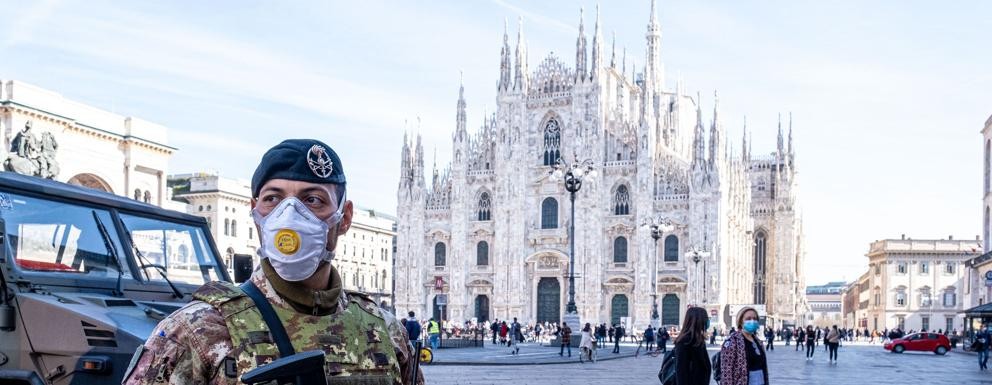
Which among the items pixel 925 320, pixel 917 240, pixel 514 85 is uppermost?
pixel 514 85

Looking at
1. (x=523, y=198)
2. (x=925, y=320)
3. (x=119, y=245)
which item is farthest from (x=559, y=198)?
(x=119, y=245)

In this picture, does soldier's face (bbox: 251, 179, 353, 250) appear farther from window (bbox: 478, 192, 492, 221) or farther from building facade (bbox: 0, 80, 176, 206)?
window (bbox: 478, 192, 492, 221)

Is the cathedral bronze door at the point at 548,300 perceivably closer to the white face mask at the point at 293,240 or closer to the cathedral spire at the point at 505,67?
the cathedral spire at the point at 505,67

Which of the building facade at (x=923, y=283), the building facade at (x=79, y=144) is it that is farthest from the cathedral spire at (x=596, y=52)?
the building facade at (x=923, y=283)

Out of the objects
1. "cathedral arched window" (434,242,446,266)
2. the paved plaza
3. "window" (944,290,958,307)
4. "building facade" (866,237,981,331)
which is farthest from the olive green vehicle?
"window" (944,290,958,307)

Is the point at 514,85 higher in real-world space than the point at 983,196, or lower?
higher

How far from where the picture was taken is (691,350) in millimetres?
8750

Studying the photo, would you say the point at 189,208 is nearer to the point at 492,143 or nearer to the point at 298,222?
the point at 492,143

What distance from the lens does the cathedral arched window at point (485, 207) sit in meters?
65.1

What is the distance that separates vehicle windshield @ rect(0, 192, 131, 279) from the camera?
6.38m

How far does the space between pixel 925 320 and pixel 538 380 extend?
82243 millimetres

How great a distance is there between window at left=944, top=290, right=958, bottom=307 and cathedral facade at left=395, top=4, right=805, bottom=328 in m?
34.1

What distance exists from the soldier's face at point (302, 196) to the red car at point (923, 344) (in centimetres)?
4700

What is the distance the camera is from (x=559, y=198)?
6294 centimetres
